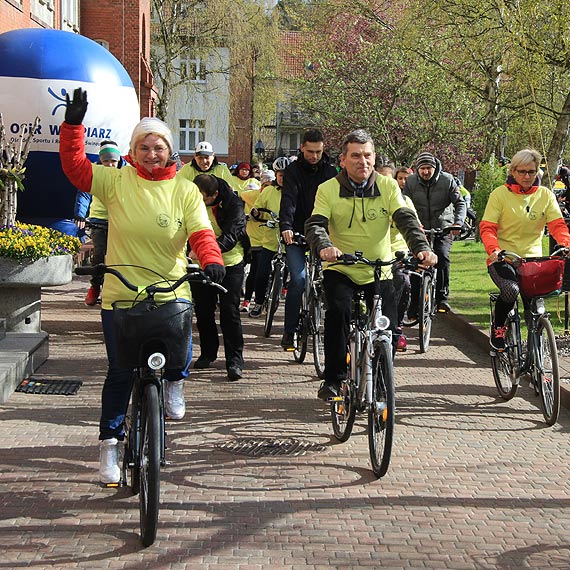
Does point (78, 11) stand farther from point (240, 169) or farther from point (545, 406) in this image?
point (545, 406)

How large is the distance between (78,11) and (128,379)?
1167 inches

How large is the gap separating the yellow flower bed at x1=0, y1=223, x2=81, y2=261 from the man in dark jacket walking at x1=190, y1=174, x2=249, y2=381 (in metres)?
1.48

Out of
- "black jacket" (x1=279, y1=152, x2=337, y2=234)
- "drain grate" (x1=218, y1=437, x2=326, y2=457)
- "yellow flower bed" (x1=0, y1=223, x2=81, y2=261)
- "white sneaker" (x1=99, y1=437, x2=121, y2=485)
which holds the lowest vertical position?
"drain grate" (x1=218, y1=437, x2=326, y2=457)

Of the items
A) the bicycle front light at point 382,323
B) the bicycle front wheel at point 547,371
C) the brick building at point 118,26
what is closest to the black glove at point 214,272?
the bicycle front light at point 382,323

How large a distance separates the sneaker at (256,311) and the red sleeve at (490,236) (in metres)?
5.82

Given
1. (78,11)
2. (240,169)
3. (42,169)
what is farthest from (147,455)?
(78,11)

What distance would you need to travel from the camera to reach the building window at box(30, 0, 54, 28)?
80.3 ft

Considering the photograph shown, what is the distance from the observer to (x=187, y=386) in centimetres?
928

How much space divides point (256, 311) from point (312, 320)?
4301mm

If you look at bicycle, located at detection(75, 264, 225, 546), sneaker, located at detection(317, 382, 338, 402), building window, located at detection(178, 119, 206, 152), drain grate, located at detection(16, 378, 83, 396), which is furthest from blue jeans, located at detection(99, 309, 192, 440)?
building window, located at detection(178, 119, 206, 152)

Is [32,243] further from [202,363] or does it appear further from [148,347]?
[148,347]

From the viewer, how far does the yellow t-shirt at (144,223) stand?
5.64m

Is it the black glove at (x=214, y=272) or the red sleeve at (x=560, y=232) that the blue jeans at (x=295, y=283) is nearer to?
the red sleeve at (x=560, y=232)

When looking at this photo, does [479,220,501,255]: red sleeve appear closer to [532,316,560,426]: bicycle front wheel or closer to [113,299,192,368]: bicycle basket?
[532,316,560,426]: bicycle front wheel
